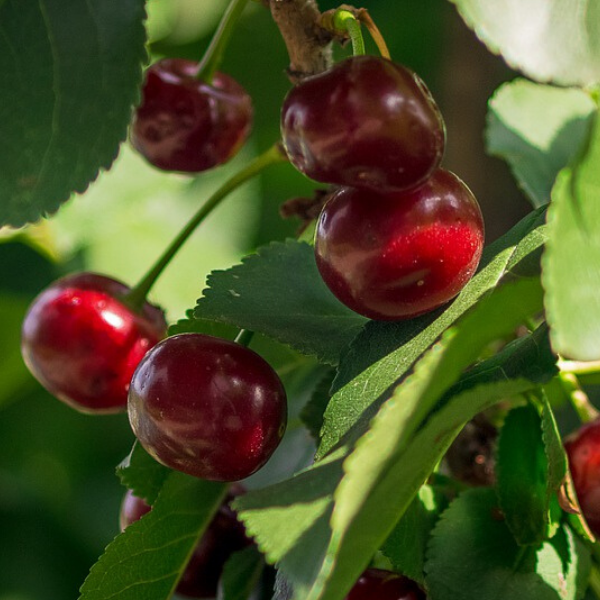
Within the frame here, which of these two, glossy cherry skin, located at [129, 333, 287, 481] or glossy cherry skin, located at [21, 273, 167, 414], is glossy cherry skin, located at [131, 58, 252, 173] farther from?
glossy cherry skin, located at [129, 333, 287, 481]

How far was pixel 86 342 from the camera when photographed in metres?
0.73

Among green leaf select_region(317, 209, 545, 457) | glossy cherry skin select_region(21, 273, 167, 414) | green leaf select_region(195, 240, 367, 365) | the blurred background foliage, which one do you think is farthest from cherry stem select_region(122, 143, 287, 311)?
the blurred background foliage

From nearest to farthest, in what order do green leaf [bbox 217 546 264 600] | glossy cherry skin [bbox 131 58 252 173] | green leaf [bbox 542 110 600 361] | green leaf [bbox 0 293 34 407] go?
1. green leaf [bbox 542 110 600 361]
2. green leaf [bbox 217 546 264 600]
3. glossy cherry skin [bbox 131 58 252 173]
4. green leaf [bbox 0 293 34 407]

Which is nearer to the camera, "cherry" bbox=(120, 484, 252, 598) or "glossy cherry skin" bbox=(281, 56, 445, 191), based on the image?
"glossy cherry skin" bbox=(281, 56, 445, 191)

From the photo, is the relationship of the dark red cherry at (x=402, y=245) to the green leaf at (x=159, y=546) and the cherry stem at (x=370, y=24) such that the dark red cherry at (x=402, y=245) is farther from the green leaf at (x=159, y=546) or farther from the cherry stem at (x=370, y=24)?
the green leaf at (x=159, y=546)

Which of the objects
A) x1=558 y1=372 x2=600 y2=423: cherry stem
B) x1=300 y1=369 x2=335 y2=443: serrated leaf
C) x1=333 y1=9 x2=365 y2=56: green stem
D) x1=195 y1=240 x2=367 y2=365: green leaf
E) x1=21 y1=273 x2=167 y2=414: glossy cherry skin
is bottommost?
x1=558 y1=372 x2=600 y2=423: cherry stem

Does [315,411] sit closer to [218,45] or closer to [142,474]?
[142,474]

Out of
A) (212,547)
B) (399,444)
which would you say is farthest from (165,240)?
(399,444)

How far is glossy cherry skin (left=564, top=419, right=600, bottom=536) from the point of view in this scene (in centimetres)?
65

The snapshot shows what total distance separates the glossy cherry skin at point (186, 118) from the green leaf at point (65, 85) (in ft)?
0.38

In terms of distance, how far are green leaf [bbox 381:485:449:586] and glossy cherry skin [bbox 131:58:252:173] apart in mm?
353

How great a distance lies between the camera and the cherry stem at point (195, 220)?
0.78 meters

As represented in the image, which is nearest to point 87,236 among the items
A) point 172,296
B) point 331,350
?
point 172,296

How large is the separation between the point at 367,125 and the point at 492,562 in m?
0.29
